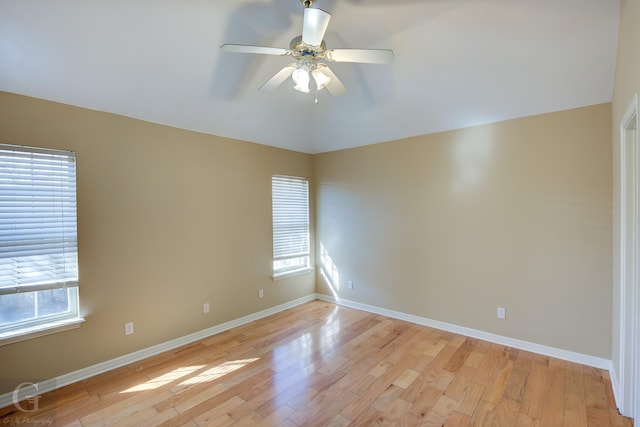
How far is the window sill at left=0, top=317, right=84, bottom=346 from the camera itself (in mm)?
2277

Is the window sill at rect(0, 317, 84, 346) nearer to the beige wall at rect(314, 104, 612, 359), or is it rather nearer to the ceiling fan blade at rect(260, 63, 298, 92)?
the ceiling fan blade at rect(260, 63, 298, 92)

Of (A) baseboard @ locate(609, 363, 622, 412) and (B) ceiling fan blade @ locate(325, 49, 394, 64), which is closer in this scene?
(B) ceiling fan blade @ locate(325, 49, 394, 64)

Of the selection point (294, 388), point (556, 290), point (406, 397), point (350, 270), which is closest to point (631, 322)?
point (556, 290)

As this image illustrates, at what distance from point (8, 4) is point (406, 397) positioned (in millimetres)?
3904

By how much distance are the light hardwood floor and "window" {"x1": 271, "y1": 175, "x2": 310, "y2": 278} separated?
1384 millimetres

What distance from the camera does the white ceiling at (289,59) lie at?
2.09 m

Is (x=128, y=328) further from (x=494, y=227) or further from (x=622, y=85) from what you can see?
(x=622, y=85)

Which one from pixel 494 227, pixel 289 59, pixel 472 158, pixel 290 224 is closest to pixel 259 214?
pixel 290 224

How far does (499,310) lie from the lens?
3.23 metres

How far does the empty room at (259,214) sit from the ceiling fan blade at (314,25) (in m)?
0.01

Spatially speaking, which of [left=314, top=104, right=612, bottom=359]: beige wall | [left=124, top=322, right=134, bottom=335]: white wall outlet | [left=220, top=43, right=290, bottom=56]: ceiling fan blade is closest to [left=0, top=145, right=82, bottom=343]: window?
[left=124, top=322, right=134, bottom=335]: white wall outlet

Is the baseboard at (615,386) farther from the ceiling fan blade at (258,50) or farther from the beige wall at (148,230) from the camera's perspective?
the beige wall at (148,230)

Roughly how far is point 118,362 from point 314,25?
3419mm

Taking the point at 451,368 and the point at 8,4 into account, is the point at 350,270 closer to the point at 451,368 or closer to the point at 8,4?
the point at 451,368
